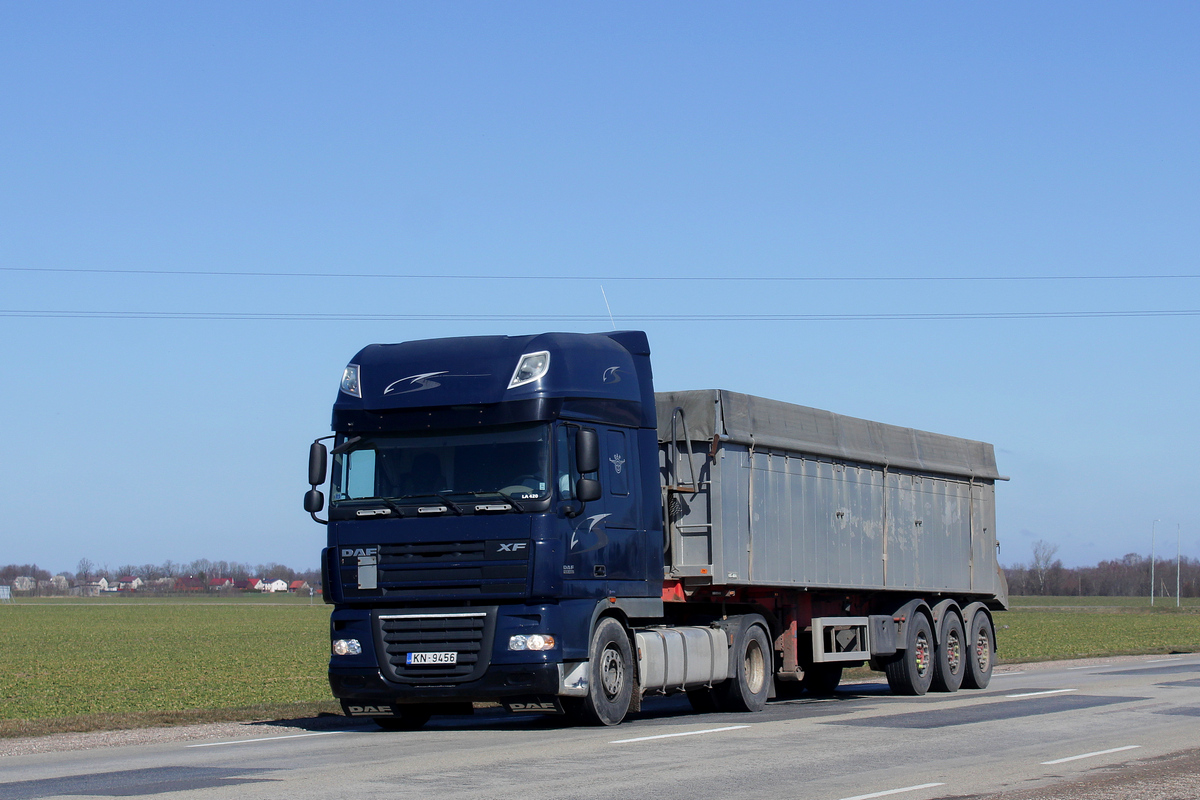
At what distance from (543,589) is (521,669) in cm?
80

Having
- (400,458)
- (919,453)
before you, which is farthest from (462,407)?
(919,453)

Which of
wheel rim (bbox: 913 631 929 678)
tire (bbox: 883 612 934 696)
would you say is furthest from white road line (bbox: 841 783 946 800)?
wheel rim (bbox: 913 631 929 678)

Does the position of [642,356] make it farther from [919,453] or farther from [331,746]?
[919,453]

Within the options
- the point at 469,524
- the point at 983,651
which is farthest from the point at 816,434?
the point at 469,524

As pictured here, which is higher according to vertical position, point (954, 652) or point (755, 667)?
point (755, 667)

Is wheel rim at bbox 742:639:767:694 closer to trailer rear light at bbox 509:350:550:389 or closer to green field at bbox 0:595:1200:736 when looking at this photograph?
trailer rear light at bbox 509:350:550:389

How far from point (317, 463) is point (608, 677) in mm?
3661

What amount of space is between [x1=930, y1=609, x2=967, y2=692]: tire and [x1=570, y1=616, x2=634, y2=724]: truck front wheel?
8126 mm

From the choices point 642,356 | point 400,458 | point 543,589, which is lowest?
point 543,589

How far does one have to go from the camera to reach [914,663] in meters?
20.6

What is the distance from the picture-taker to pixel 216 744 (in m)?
13.8

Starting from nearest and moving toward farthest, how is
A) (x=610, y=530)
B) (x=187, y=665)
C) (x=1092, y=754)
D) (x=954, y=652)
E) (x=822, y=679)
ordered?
(x=1092, y=754) < (x=610, y=530) < (x=822, y=679) < (x=954, y=652) < (x=187, y=665)

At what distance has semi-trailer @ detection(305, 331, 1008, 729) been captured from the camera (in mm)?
13625

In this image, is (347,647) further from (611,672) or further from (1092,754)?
(1092,754)
